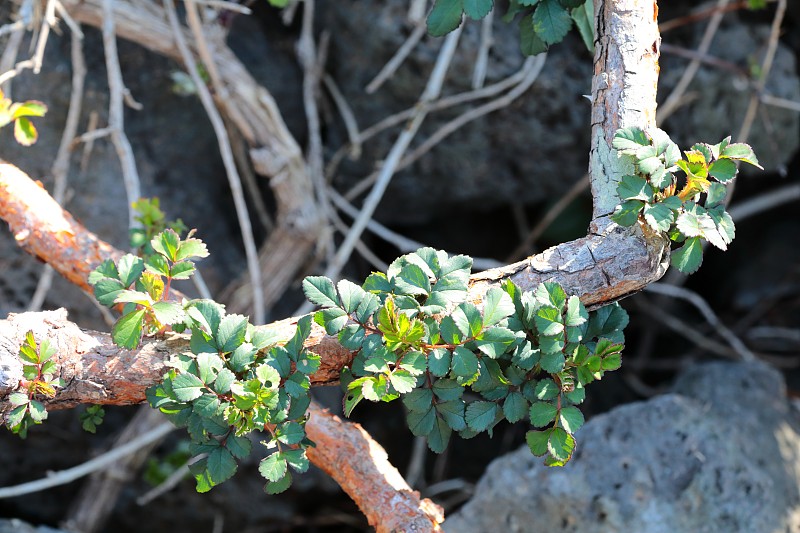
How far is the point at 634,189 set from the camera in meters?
0.99

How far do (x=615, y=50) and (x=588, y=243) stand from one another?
0.28 meters

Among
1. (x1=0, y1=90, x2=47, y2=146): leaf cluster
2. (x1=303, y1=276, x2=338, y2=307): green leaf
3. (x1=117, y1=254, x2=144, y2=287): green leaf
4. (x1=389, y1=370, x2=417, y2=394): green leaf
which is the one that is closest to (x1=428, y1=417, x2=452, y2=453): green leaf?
(x1=389, y1=370, x2=417, y2=394): green leaf

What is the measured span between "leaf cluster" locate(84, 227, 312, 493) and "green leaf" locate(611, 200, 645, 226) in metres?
0.42

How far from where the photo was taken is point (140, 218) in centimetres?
136

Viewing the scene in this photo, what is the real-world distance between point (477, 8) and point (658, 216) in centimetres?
41

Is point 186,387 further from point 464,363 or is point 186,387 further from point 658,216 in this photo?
point 658,216

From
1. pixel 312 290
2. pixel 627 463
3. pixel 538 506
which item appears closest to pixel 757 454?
pixel 627 463

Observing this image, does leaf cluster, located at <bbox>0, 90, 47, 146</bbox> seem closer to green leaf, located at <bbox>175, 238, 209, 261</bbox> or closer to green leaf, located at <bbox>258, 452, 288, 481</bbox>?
green leaf, located at <bbox>175, 238, 209, 261</bbox>

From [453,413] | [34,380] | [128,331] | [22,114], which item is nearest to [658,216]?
[453,413]

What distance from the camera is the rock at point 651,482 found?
1491 millimetres

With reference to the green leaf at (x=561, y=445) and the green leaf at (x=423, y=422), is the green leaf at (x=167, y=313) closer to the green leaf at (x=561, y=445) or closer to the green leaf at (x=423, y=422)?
the green leaf at (x=423, y=422)

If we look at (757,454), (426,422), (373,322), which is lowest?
(757,454)

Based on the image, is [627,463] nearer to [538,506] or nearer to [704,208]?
[538,506]

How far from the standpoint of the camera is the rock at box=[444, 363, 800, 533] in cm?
149
